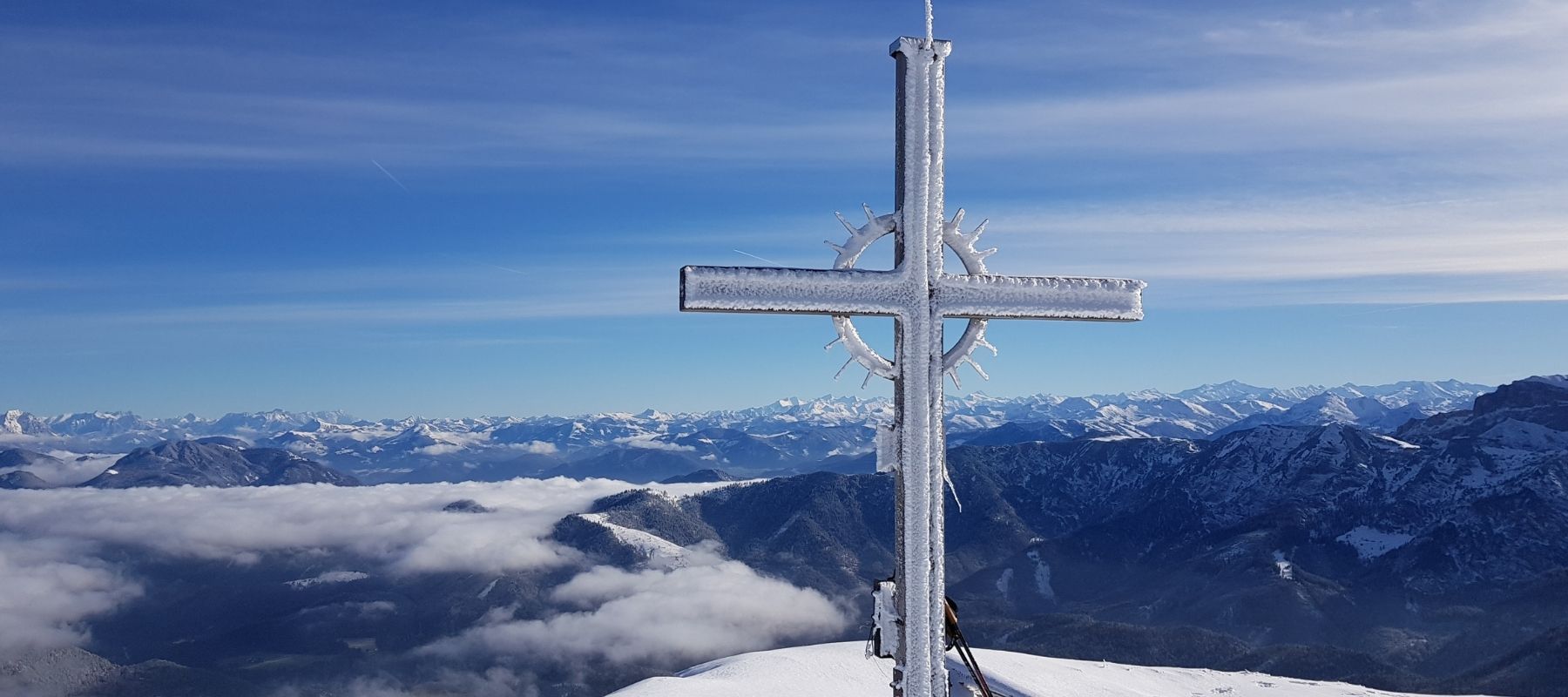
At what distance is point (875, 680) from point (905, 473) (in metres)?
53.2

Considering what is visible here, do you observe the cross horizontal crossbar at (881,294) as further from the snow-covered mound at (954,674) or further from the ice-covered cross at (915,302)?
the snow-covered mound at (954,674)

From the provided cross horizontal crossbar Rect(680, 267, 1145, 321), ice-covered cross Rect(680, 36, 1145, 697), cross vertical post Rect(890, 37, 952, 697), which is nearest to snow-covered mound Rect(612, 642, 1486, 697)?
cross vertical post Rect(890, 37, 952, 697)

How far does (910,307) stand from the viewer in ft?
37.1

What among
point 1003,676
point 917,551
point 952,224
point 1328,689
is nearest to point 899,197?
point 952,224

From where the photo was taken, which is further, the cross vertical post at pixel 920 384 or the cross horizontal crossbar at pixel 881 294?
the cross vertical post at pixel 920 384

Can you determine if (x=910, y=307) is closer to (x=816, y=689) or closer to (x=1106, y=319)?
(x=1106, y=319)

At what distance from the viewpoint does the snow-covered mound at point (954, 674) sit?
56.6 meters

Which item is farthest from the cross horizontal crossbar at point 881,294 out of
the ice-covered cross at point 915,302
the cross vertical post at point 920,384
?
the cross vertical post at point 920,384

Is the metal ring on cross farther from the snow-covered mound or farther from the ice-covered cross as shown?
the snow-covered mound

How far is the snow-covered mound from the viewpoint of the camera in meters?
56.6

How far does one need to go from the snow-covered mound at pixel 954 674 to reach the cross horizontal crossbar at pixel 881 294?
37.4 meters

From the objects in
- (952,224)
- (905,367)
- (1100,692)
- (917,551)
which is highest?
(952,224)

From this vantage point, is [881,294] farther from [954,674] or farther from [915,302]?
[954,674]

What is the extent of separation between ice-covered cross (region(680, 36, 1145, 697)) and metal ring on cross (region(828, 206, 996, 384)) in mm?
12
